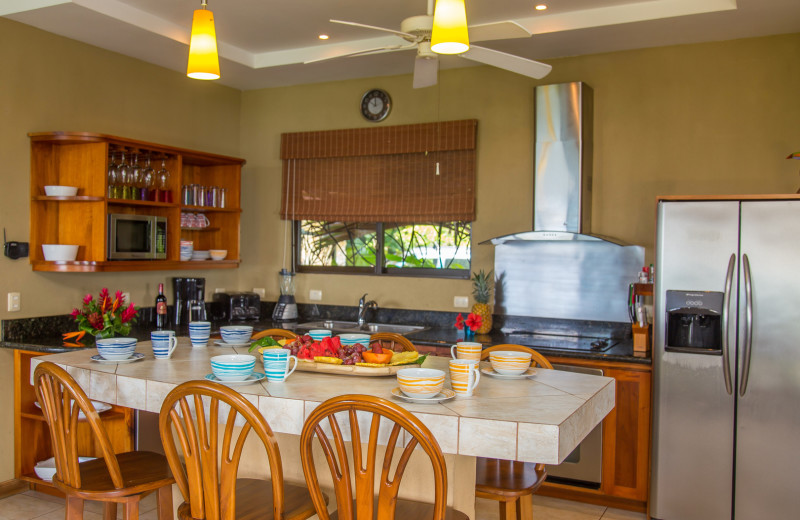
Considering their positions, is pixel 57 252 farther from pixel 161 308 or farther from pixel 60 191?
pixel 161 308

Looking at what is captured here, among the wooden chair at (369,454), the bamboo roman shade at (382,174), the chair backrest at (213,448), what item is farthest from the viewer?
the bamboo roman shade at (382,174)

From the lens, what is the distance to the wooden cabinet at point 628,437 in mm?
3668

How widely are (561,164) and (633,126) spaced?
0.56 m

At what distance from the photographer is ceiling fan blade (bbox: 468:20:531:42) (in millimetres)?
2719

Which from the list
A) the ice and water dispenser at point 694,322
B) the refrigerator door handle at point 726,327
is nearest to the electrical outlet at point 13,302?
the ice and water dispenser at point 694,322

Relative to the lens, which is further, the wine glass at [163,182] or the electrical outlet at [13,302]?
the wine glass at [163,182]

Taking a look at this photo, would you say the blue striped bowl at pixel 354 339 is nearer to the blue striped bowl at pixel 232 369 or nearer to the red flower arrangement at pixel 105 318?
the blue striped bowl at pixel 232 369

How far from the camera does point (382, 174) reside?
5.02 m

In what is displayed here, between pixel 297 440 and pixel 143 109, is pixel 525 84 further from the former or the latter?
pixel 297 440

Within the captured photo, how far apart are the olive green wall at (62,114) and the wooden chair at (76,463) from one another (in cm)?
185

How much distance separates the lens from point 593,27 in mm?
3875

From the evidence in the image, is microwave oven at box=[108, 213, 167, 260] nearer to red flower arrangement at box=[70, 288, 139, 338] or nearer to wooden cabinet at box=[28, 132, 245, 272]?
wooden cabinet at box=[28, 132, 245, 272]

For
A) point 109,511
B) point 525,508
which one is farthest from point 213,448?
point 525,508

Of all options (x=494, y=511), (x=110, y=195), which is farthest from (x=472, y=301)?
(x=110, y=195)
